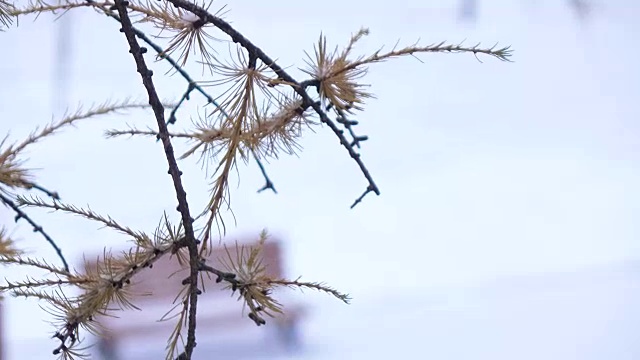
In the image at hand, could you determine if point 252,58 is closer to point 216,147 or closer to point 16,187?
point 216,147

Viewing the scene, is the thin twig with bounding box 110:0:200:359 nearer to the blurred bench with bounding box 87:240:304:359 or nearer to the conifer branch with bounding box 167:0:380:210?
the conifer branch with bounding box 167:0:380:210

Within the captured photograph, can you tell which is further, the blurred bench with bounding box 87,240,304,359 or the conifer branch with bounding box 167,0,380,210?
the blurred bench with bounding box 87,240,304,359

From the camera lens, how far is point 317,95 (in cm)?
38

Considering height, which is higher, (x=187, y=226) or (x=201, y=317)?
(x=201, y=317)

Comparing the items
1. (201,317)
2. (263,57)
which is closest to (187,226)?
(263,57)

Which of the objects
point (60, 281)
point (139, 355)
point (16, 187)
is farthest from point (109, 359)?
point (60, 281)

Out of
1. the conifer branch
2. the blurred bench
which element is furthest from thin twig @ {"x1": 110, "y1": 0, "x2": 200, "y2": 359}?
the blurred bench

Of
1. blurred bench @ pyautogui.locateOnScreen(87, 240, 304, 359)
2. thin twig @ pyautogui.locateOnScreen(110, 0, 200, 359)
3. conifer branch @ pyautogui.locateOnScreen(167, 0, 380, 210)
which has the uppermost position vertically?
blurred bench @ pyautogui.locateOnScreen(87, 240, 304, 359)

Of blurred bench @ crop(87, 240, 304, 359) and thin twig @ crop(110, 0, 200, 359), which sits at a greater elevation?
blurred bench @ crop(87, 240, 304, 359)

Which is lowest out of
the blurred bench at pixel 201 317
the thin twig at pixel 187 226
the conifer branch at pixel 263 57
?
the thin twig at pixel 187 226

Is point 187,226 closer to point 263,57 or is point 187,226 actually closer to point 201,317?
point 263,57

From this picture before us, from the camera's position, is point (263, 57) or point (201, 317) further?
point (201, 317)

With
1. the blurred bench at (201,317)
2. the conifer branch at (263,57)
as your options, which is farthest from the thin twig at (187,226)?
the blurred bench at (201,317)

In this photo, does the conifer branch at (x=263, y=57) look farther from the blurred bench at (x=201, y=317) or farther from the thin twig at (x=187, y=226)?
the blurred bench at (x=201, y=317)
